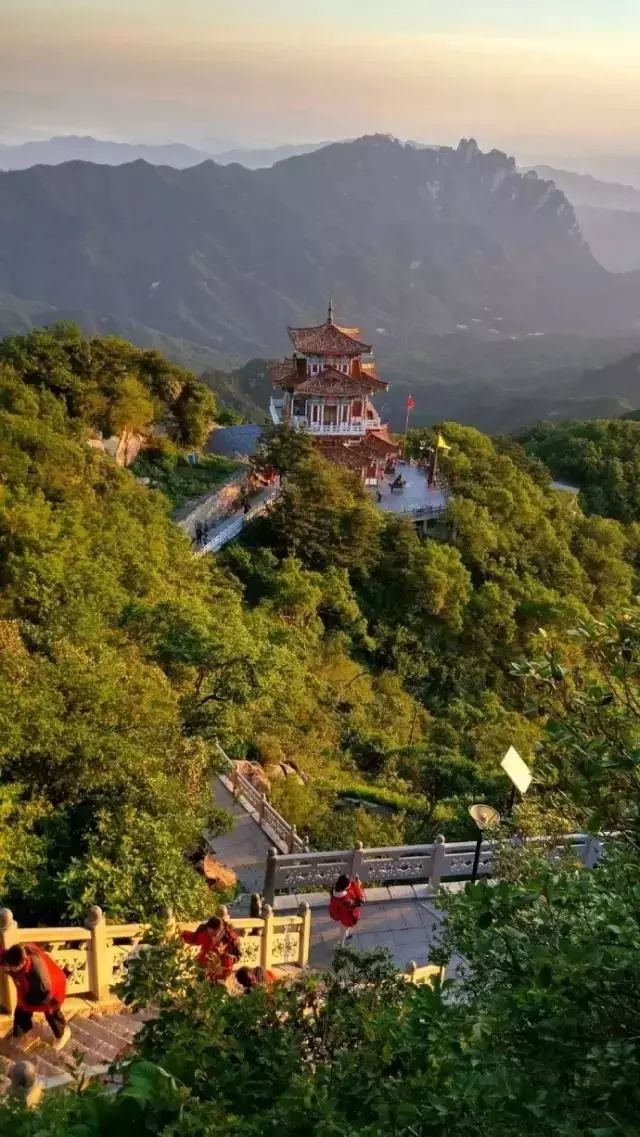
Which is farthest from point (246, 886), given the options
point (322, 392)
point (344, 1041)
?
point (322, 392)

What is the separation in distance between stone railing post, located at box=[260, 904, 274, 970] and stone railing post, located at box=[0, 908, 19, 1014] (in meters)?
2.44

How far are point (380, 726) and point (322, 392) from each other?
563 inches

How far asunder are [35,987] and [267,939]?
2693 millimetres

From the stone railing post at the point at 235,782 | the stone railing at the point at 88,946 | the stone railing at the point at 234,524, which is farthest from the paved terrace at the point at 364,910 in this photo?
the stone railing at the point at 234,524

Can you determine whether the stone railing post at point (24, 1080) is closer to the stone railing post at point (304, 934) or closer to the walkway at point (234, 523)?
the stone railing post at point (304, 934)

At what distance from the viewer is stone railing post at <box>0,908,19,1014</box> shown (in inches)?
240

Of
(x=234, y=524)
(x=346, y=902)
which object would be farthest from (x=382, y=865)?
(x=234, y=524)

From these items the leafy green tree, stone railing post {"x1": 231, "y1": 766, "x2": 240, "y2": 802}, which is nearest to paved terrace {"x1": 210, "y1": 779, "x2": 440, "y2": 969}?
stone railing post {"x1": 231, "y1": 766, "x2": 240, "y2": 802}

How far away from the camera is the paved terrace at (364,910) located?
9781 millimetres

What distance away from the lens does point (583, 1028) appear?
375 centimetres

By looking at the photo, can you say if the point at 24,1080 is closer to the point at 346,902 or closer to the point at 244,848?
the point at 346,902

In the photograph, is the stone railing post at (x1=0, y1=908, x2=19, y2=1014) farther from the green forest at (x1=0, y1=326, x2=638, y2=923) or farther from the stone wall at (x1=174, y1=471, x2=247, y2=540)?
the stone wall at (x1=174, y1=471, x2=247, y2=540)

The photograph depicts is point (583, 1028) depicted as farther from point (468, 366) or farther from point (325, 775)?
point (468, 366)

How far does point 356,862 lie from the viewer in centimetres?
1059
